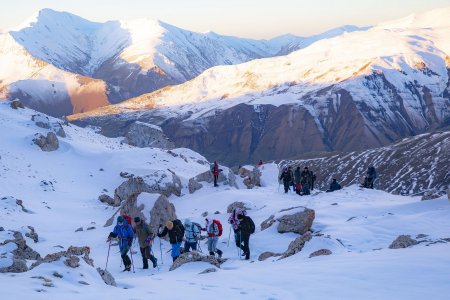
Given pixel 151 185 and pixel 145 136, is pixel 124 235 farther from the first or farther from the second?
pixel 145 136

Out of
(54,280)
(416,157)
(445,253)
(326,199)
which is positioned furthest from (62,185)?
(416,157)

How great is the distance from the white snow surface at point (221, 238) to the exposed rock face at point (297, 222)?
0.30 metres

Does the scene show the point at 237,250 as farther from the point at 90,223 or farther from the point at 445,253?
the point at 90,223

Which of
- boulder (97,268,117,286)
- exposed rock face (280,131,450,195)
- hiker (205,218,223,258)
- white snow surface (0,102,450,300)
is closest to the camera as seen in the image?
white snow surface (0,102,450,300)

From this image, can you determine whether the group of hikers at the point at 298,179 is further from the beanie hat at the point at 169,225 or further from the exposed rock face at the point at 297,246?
the beanie hat at the point at 169,225

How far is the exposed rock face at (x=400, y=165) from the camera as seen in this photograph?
103 meters

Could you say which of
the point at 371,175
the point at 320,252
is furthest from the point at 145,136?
the point at 320,252

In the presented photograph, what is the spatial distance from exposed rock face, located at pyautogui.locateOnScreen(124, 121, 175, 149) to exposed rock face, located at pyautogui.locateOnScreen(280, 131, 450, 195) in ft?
131

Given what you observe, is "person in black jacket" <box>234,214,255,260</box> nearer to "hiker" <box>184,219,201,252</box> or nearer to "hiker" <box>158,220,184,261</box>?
"hiker" <box>184,219,201,252</box>

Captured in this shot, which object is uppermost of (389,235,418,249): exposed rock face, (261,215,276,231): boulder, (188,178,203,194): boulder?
(188,178,203,194): boulder

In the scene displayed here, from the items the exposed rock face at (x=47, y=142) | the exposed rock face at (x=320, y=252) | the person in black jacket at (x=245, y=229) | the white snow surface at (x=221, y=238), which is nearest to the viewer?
the white snow surface at (x=221, y=238)

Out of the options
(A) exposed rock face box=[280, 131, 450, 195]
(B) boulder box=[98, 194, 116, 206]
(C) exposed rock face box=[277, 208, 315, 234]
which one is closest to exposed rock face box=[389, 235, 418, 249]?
(C) exposed rock face box=[277, 208, 315, 234]

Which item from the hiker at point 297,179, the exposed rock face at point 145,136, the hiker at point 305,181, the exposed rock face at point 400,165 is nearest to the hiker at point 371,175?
the hiker at point 305,181

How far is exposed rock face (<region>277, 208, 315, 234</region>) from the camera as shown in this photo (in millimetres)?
20056
